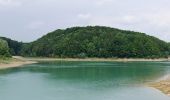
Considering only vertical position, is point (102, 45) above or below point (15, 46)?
below

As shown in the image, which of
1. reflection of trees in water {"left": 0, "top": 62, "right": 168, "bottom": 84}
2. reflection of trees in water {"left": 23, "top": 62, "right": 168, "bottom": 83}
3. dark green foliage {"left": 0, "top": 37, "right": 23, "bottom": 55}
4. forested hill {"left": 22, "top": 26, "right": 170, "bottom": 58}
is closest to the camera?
reflection of trees in water {"left": 0, "top": 62, "right": 168, "bottom": 84}

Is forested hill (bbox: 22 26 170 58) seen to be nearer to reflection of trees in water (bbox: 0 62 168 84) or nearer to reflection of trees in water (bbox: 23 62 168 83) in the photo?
reflection of trees in water (bbox: 0 62 168 84)

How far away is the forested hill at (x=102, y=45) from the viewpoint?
128m

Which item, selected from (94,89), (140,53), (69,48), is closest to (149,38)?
(140,53)

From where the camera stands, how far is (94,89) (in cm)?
3838

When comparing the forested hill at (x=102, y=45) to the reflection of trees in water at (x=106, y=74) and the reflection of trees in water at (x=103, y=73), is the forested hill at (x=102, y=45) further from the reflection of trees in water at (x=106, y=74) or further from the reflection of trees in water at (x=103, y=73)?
the reflection of trees in water at (x=106, y=74)

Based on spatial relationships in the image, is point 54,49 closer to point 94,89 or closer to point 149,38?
point 149,38

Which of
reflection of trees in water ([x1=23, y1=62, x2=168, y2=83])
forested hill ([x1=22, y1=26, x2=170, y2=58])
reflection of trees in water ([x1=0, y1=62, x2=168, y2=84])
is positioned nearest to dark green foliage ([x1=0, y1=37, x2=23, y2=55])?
forested hill ([x1=22, y1=26, x2=170, y2=58])

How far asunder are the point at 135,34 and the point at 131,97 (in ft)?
372

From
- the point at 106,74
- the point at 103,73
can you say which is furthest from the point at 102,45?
the point at 106,74

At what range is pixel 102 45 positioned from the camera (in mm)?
Result: 134125

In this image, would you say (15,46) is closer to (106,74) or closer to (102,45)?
(102,45)

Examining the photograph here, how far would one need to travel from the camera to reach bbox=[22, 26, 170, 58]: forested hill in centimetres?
12800

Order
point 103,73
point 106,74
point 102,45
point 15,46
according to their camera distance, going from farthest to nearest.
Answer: point 15,46 → point 102,45 → point 103,73 → point 106,74
